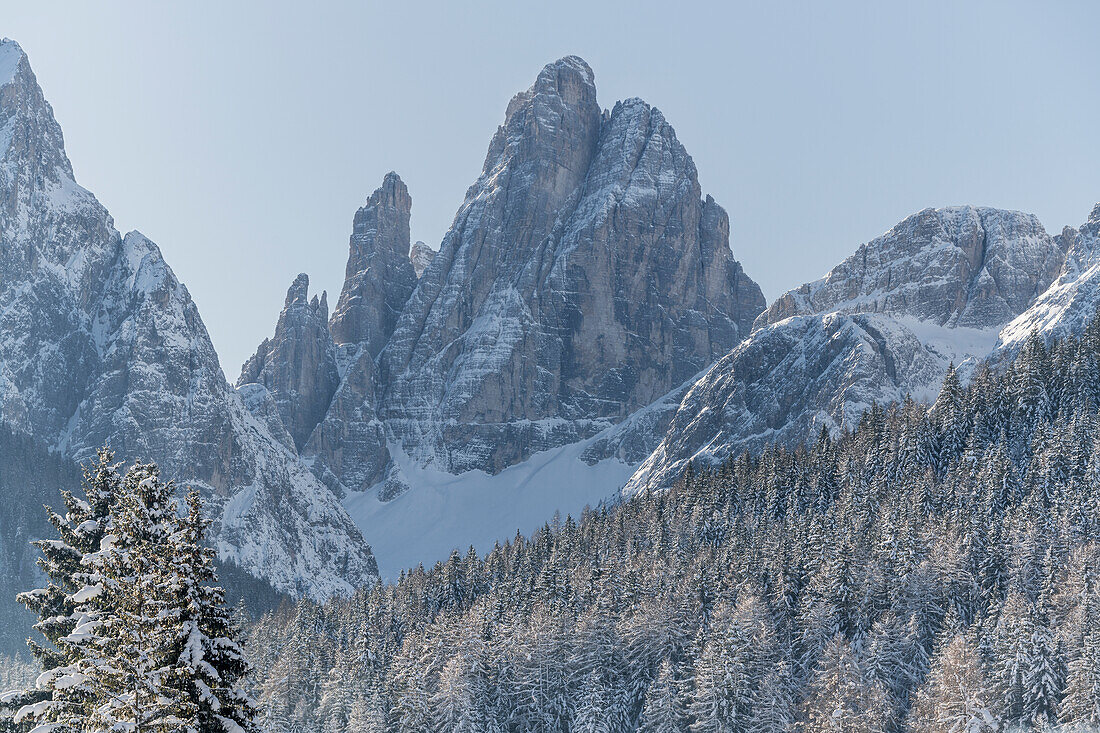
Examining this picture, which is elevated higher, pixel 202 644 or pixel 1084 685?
pixel 202 644

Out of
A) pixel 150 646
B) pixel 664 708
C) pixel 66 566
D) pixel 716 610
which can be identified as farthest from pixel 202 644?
pixel 716 610

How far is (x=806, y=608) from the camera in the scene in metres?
91.9

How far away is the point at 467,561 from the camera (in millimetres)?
146375

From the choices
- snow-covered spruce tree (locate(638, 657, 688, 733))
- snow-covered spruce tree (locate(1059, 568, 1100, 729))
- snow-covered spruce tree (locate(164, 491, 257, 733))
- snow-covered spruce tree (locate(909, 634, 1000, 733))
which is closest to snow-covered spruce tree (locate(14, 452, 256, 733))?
snow-covered spruce tree (locate(164, 491, 257, 733))

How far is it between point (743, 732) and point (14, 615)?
161929 mm

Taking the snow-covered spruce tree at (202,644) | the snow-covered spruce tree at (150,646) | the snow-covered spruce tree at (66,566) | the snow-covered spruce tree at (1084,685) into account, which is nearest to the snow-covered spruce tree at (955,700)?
the snow-covered spruce tree at (1084,685)

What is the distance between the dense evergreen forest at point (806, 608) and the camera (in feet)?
236

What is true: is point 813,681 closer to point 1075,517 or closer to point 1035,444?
point 1075,517

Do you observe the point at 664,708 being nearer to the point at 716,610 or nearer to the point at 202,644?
the point at 716,610

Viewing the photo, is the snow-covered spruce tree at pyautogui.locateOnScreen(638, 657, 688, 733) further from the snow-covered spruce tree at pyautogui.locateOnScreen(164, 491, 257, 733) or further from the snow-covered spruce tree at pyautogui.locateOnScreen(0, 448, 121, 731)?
Answer: the snow-covered spruce tree at pyautogui.locateOnScreen(164, 491, 257, 733)

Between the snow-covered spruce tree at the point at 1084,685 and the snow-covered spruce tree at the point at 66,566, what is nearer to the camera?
the snow-covered spruce tree at the point at 66,566

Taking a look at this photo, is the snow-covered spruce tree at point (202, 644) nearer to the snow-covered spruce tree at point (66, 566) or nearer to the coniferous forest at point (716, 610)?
the coniferous forest at point (716, 610)

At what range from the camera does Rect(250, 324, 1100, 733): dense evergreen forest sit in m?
72.0

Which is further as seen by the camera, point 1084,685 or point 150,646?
point 1084,685
